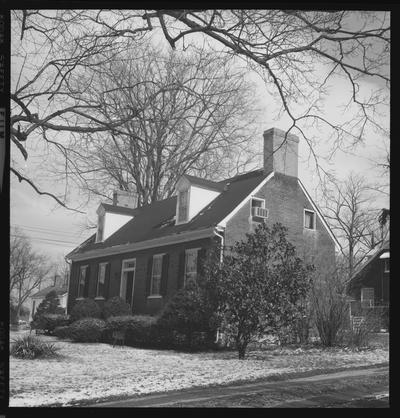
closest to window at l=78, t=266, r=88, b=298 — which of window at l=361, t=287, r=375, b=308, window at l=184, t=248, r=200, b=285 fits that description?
window at l=184, t=248, r=200, b=285

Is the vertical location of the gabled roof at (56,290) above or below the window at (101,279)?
below

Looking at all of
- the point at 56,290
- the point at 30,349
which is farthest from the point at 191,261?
the point at 30,349

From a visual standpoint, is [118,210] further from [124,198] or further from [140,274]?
[124,198]

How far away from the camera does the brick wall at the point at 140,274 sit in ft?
48.5

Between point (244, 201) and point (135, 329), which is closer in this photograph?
point (135, 329)

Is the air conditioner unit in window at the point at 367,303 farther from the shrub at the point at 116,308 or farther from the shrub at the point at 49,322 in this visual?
the shrub at the point at 49,322

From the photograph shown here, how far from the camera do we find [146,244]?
15.8m

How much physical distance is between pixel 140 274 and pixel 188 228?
2518 millimetres

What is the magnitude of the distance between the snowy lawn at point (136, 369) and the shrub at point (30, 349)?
0.18m

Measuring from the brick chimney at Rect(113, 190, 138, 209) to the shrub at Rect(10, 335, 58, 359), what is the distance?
3.71 metres

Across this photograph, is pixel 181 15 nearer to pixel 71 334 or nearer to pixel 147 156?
pixel 147 156

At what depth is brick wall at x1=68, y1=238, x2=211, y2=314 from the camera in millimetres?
14769

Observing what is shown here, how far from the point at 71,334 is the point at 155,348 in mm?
1863

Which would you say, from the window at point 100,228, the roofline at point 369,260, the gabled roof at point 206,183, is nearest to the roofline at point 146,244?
the window at point 100,228
